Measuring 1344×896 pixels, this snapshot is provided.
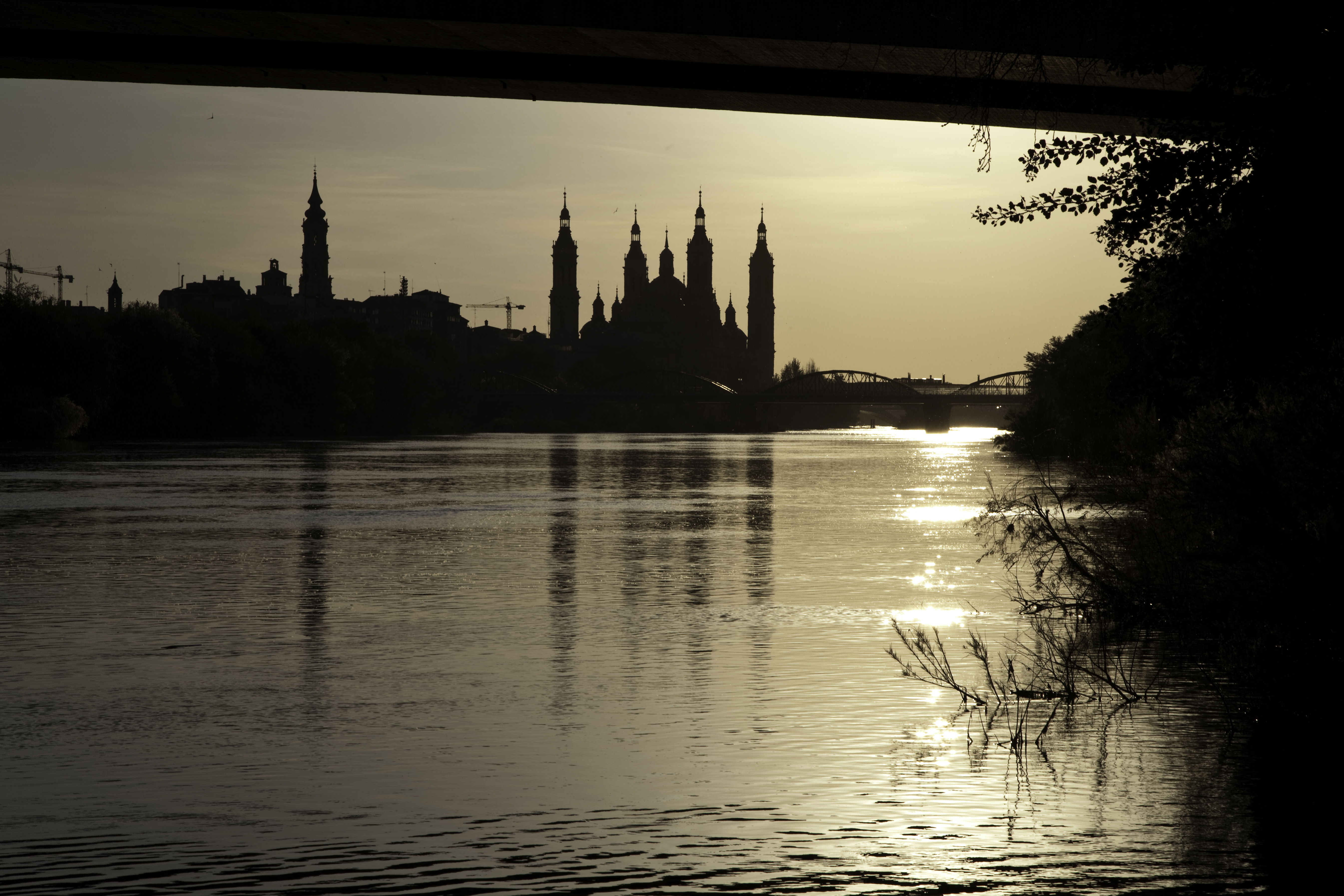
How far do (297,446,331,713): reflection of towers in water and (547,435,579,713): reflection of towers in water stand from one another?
2159mm

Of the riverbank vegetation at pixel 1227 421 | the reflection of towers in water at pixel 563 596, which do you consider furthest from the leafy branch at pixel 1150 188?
the reflection of towers in water at pixel 563 596

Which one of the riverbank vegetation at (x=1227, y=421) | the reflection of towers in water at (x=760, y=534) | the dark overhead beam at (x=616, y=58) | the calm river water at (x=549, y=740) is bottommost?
the calm river water at (x=549, y=740)

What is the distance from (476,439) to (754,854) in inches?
4935

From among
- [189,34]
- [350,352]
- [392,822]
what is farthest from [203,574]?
[350,352]

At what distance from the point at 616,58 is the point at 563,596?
8196 millimetres

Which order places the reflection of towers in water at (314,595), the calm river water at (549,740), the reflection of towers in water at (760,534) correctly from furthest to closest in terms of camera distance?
the reflection of towers in water at (760,534), the reflection of towers in water at (314,595), the calm river water at (549,740)

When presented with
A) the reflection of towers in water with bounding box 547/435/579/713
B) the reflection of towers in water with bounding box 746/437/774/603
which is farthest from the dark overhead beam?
the reflection of towers in water with bounding box 746/437/774/603

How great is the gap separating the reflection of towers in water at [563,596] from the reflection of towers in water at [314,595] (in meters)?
2.16

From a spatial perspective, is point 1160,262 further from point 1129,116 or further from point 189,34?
point 189,34

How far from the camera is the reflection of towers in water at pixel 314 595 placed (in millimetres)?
13773

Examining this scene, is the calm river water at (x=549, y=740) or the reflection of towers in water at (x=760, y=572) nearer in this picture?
the calm river water at (x=549, y=740)

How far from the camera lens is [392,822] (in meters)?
9.16

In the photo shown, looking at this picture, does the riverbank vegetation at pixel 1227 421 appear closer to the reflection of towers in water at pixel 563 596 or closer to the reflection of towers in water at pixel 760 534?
the reflection of towers in water at pixel 563 596

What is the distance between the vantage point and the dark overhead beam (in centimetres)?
1303
